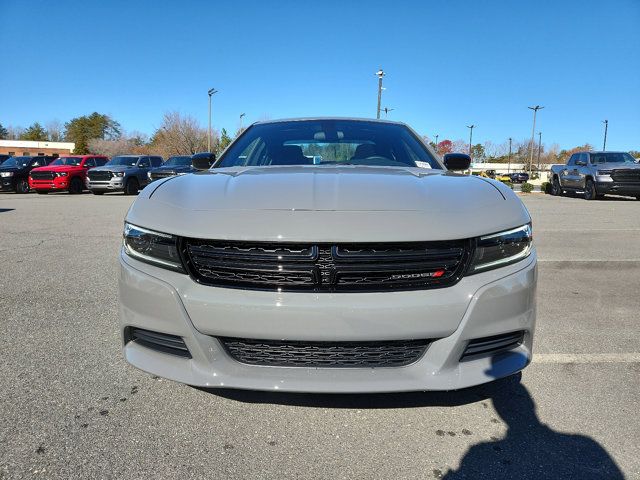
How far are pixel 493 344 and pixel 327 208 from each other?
94 centimetres

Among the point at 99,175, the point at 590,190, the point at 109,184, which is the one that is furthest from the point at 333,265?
the point at 99,175

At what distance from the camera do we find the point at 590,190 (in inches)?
704

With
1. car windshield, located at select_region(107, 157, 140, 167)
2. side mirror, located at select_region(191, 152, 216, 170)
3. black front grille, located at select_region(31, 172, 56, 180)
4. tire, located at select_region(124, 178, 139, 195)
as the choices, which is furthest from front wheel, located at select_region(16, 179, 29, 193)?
side mirror, located at select_region(191, 152, 216, 170)

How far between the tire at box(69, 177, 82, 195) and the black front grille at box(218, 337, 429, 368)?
21.9 meters

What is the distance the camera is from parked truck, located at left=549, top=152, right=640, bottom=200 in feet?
55.1

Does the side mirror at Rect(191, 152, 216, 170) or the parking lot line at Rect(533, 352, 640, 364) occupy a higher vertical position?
the side mirror at Rect(191, 152, 216, 170)

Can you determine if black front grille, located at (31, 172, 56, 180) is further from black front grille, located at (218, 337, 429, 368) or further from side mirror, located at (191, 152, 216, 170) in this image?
black front grille, located at (218, 337, 429, 368)

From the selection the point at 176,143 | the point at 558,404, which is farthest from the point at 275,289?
the point at 176,143

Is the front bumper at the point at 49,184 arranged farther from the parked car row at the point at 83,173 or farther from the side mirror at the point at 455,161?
the side mirror at the point at 455,161

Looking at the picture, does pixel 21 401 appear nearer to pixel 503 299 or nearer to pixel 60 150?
pixel 503 299

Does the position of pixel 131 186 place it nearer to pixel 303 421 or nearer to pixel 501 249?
pixel 303 421

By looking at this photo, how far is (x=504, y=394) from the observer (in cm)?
263

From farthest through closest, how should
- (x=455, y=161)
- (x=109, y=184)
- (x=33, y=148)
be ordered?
(x=33, y=148) → (x=109, y=184) → (x=455, y=161)

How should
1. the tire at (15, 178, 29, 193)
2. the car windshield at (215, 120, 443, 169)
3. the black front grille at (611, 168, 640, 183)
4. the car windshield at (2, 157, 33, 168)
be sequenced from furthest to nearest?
the car windshield at (2, 157, 33, 168) < the tire at (15, 178, 29, 193) < the black front grille at (611, 168, 640, 183) < the car windshield at (215, 120, 443, 169)
